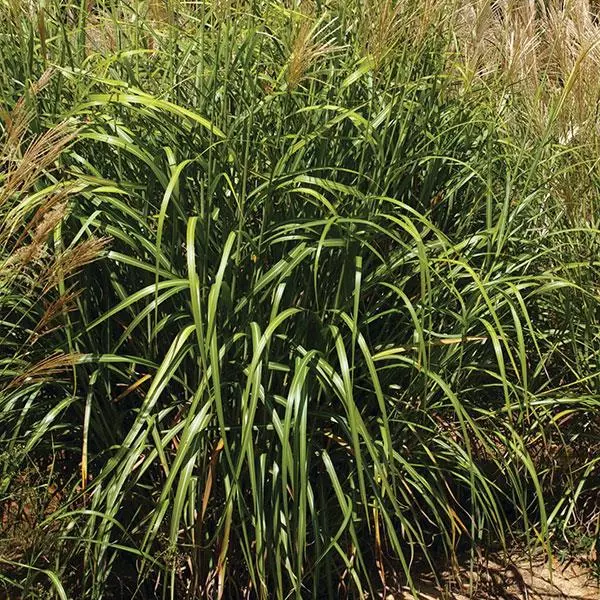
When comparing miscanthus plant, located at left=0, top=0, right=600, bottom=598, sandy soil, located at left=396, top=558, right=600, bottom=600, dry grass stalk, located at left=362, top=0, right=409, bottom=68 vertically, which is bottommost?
sandy soil, located at left=396, top=558, right=600, bottom=600

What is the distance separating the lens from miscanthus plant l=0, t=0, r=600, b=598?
2686mm

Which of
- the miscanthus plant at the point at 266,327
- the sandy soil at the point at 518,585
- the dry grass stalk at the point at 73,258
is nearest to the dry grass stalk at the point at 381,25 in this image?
A: the miscanthus plant at the point at 266,327

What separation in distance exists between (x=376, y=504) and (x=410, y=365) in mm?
381

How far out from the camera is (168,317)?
2.76 m

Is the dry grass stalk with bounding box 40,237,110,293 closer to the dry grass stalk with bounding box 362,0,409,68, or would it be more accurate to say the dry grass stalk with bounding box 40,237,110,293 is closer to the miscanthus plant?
the miscanthus plant

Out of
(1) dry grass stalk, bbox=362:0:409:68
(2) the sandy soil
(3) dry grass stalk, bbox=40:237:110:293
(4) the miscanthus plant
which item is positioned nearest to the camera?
(3) dry grass stalk, bbox=40:237:110:293

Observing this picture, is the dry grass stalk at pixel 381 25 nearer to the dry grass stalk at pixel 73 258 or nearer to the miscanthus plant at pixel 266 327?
the miscanthus plant at pixel 266 327

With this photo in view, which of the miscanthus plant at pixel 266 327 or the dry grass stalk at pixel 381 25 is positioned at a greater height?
the dry grass stalk at pixel 381 25

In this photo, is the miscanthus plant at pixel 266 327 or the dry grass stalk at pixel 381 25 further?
the dry grass stalk at pixel 381 25

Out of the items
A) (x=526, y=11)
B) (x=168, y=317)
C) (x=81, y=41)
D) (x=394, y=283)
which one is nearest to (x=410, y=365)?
(x=394, y=283)

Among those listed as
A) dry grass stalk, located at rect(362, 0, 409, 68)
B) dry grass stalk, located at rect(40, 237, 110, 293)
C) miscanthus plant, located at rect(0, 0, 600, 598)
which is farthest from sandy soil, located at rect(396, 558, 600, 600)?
dry grass stalk, located at rect(362, 0, 409, 68)

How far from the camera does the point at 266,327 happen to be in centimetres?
284

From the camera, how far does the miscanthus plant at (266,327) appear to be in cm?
269

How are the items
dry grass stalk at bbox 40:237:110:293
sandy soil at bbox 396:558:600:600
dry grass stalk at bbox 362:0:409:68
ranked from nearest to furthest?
dry grass stalk at bbox 40:237:110:293, dry grass stalk at bbox 362:0:409:68, sandy soil at bbox 396:558:600:600
